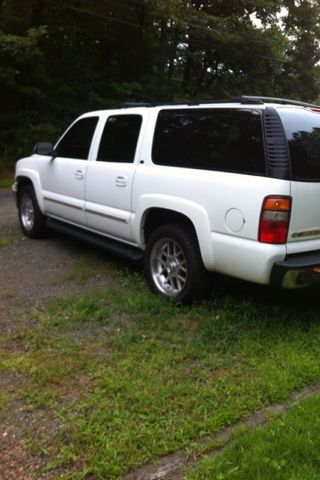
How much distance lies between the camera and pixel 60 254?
21.1 feet

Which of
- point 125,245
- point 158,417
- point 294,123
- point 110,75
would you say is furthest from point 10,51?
point 158,417

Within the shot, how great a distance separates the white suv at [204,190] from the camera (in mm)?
3834

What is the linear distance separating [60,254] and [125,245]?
1.30 m

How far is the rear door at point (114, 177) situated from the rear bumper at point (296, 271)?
1816 millimetres

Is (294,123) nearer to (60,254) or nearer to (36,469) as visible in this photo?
(36,469)

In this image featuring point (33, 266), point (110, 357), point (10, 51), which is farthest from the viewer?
point (10, 51)

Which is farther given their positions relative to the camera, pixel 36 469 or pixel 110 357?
pixel 110 357

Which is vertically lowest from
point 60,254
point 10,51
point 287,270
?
point 60,254

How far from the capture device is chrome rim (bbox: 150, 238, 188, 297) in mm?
4645

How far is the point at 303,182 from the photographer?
388cm

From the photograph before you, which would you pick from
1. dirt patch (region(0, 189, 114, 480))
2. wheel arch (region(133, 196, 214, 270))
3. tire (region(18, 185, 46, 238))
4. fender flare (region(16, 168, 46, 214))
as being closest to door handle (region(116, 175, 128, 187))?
wheel arch (region(133, 196, 214, 270))

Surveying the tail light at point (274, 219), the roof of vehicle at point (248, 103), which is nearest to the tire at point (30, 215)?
the roof of vehicle at point (248, 103)

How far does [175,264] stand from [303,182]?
56.2 inches

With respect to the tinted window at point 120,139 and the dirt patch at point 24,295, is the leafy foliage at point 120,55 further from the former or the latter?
the tinted window at point 120,139
